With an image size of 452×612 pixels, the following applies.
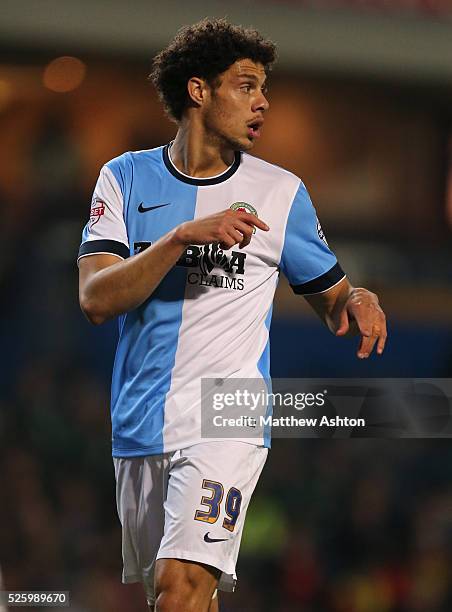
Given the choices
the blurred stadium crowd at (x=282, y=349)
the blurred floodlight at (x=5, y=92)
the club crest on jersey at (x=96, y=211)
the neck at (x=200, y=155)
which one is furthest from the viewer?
the blurred floodlight at (x=5, y=92)

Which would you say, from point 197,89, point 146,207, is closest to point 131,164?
point 146,207

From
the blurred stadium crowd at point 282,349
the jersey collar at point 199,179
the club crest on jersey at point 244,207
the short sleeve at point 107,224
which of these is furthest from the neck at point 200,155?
the blurred stadium crowd at point 282,349

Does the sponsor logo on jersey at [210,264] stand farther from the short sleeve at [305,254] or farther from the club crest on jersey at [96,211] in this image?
the club crest on jersey at [96,211]

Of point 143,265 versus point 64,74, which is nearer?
point 143,265

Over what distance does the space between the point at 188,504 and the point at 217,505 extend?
0.33 ft

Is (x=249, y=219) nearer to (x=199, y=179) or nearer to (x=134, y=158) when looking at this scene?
(x=199, y=179)

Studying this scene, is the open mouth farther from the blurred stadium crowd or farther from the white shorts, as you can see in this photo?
the blurred stadium crowd

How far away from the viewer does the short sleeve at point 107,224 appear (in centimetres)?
401

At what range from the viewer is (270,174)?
4.22 metres

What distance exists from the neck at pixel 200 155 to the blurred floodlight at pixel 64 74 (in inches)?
269

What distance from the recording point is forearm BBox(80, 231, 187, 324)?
3.65 m

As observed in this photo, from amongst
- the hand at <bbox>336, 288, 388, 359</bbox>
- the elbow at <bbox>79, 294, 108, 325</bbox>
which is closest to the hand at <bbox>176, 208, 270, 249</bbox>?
the elbow at <bbox>79, 294, 108, 325</bbox>

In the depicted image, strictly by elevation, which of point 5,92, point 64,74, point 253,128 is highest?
point 64,74

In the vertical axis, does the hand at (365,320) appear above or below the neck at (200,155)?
below
